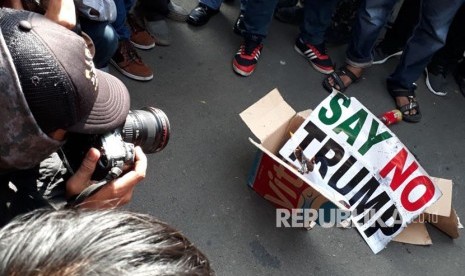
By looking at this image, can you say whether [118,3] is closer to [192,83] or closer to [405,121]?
[192,83]

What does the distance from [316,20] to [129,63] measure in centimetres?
93

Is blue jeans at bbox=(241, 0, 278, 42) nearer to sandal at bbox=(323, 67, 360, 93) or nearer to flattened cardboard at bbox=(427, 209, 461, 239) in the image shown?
sandal at bbox=(323, 67, 360, 93)

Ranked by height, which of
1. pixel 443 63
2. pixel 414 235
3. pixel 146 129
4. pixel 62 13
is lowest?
pixel 414 235

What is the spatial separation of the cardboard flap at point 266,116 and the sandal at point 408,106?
33.8 inches

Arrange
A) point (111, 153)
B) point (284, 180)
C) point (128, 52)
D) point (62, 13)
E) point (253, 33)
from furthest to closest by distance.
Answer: point (253, 33) < point (128, 52) < point (284, 180) < point (62, 13) < point (111, 153)

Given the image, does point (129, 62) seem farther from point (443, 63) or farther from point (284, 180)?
point (443, 63)

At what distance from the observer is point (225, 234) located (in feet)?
5.78

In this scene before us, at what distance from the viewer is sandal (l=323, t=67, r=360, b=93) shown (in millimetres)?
2426

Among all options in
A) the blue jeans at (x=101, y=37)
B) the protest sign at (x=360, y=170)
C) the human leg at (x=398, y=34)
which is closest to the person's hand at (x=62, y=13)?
the blue jeans at (x=101, y=37)

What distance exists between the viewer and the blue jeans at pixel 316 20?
7.83 feet

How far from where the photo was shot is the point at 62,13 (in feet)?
3.81

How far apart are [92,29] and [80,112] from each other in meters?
0.91

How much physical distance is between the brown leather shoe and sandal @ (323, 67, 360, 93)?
854 millimetres

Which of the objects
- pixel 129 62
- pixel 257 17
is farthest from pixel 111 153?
pixel 257 17
